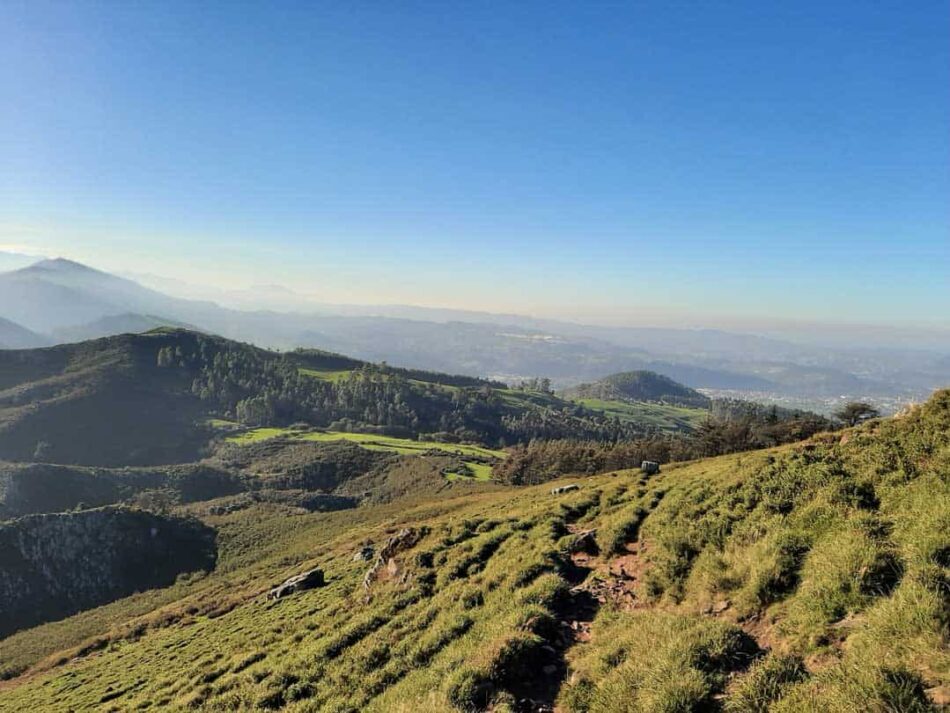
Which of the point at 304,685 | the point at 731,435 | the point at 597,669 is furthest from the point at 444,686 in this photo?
the point at 731,435

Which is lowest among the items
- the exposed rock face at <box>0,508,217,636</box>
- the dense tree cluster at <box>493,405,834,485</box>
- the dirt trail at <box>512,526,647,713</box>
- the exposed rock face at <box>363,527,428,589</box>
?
the exposed rock face at <box>0,508,217,636</box>

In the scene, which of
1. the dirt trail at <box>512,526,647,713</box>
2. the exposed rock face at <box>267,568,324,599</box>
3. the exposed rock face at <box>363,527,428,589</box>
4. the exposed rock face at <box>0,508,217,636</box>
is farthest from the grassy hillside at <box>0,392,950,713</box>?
the exposed rock face at <box>0,508,217,636</box>

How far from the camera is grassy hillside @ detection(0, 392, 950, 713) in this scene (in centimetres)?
709

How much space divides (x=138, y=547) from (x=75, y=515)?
13698mm

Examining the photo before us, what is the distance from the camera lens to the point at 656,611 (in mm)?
11297

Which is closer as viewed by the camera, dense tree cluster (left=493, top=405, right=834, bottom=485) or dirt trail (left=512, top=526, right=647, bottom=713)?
dirt trail (left=512, top=526, right=647, bottom=713)

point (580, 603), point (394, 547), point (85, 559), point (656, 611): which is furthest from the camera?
point (85, 559)

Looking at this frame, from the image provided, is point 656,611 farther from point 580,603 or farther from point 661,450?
point 661,450

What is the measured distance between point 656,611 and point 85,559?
10957cm

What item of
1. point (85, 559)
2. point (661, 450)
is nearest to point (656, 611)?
point (661, 450)

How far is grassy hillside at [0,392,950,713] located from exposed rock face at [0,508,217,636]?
7145 centimetres

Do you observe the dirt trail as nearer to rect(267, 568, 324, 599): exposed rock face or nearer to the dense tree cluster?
rect(267, 568, 324, 599): exposed rock face

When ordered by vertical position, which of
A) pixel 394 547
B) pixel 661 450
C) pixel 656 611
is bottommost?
pixel 661 450

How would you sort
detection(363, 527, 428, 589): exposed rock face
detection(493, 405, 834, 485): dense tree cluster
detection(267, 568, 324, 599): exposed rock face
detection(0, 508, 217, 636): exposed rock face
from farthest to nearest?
detection(493, 405, 834, 485): dense tree cluster, detection(0, 508, 217, 636): exposed rock face, detection(267, 568, 324, 599): exposed rock face, detection(363, 527, 428, 589): exposed rock face
